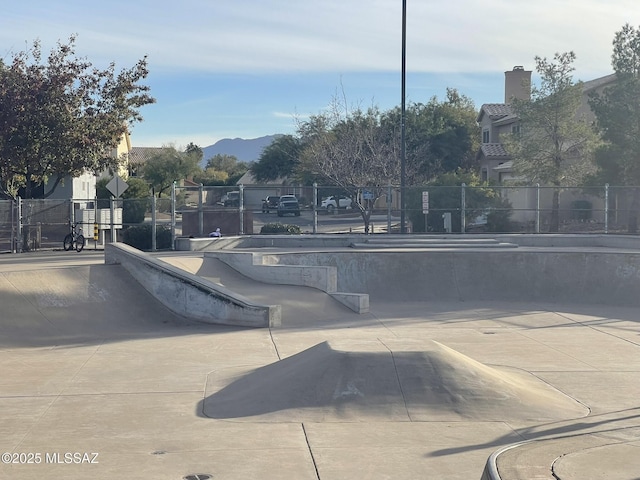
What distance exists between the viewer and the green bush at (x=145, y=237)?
27.0 m

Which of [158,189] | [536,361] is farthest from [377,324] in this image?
[158,189]

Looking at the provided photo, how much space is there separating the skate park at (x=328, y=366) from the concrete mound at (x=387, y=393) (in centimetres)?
3

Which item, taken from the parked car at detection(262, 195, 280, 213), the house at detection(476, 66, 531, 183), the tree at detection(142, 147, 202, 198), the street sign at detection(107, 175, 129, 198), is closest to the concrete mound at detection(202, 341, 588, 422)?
the parked car at detection(262, 195, 280, 213)

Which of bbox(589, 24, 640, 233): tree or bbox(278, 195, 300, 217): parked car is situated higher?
bbox(589, 24, 640, 233): tree

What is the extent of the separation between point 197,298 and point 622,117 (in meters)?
25.8

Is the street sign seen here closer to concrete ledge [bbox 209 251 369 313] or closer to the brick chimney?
concrete ledge [bbox 209 251 369 313]

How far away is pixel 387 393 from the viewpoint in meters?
9.44

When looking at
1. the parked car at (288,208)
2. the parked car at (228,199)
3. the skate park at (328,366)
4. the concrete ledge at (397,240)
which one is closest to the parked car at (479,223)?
the concrete ledge at (397,240)

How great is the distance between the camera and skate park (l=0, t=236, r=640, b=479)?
24.5ft

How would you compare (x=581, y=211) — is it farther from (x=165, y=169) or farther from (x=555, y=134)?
(x=165, y=169)

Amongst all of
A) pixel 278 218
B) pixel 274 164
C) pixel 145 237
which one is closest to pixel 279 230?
pixel 145 237

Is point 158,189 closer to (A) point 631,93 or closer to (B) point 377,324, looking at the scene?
(A) point 631,93

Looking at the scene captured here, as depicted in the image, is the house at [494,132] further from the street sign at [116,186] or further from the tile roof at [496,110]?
the street sign at [116,186]

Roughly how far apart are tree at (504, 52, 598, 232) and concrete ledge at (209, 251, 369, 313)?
24104 millimetres
